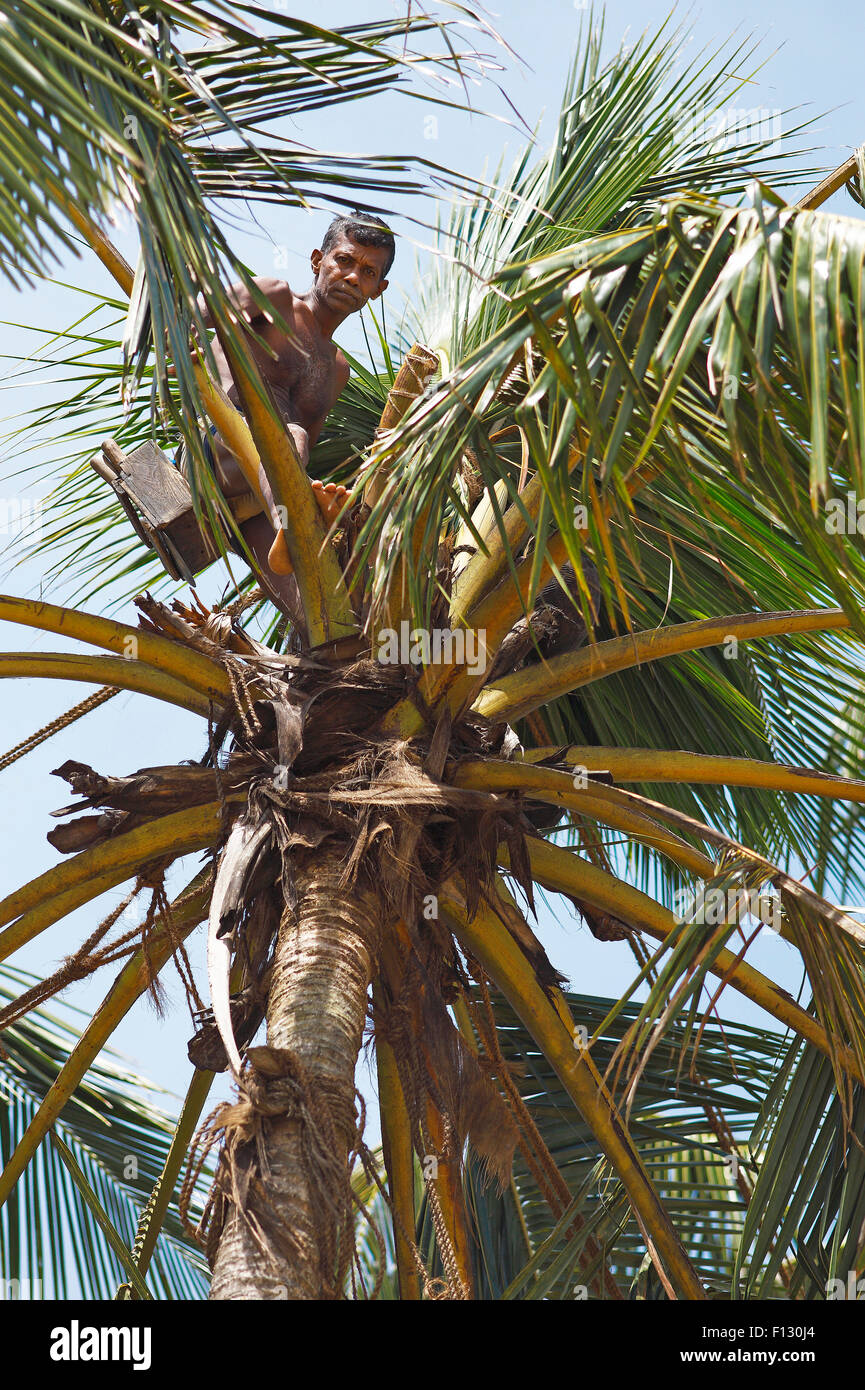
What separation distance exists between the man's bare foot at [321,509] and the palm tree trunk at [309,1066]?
0.81 metres

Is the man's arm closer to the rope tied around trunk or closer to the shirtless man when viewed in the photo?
the shirtless man

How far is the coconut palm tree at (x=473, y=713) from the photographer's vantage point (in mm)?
2564

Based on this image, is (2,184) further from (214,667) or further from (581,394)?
(214,667)

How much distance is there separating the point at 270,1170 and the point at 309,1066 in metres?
0.25

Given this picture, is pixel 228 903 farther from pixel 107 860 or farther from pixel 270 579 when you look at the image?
pixel 270 579

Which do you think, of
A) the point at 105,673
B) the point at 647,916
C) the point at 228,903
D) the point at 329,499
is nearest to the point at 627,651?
the point at 647,916

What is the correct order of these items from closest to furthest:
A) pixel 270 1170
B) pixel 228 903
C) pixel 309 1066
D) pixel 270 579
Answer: pixel 270 1170, pixel 309 1066, pixel 228 903, pixel 270 579

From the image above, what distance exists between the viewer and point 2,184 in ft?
7.91

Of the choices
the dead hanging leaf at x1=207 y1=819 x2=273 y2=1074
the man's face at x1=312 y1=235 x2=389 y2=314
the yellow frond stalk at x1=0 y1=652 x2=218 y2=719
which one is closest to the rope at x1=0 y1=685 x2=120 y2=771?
the yellow frond stalk at x1=0 y1=652 x2=218 y2=719

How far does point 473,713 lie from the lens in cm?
366
